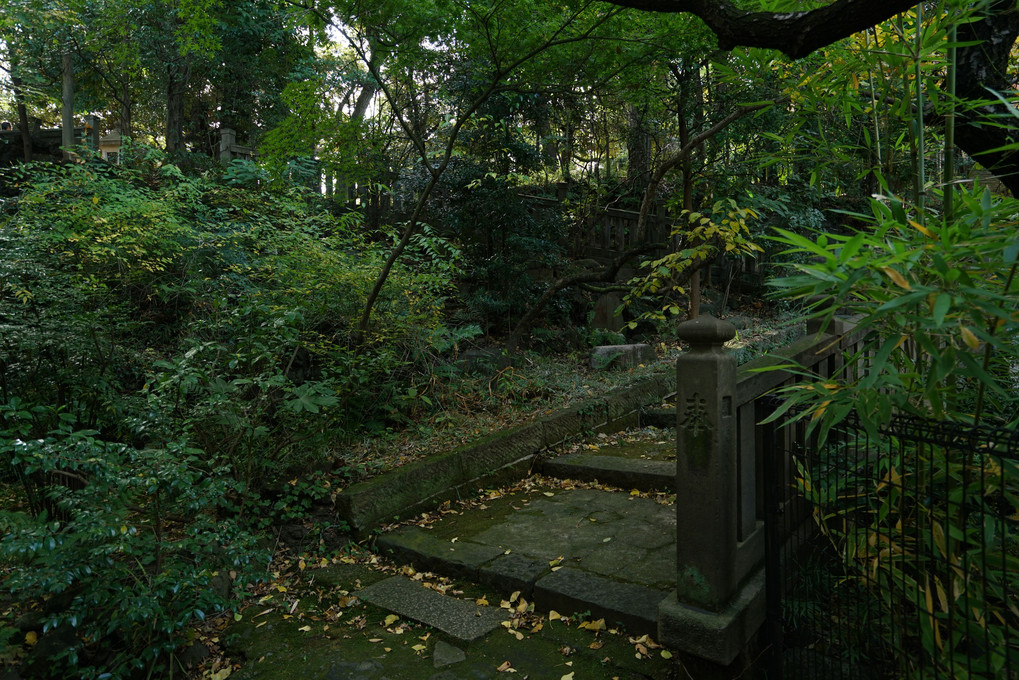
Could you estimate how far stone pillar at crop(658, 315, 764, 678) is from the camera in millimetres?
2438

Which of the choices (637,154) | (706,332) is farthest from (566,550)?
(637,154)

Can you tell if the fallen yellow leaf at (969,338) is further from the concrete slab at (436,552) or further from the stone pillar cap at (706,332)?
the concrete slab at (436,552)

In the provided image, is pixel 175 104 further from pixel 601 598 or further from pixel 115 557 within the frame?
pixel 601 598

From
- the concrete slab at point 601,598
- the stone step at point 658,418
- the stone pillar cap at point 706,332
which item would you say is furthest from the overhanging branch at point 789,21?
the stone step at point 658,418

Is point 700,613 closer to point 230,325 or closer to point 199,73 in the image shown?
point 230,325

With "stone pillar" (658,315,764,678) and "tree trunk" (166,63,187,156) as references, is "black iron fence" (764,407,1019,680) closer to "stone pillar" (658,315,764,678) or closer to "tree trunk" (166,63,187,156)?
"stone pillar" (658,315,764,678)

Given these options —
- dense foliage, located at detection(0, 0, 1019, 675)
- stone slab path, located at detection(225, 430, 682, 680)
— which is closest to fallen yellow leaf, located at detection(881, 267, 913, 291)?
dense foliage, located at detection(0, 0, 1019, 675)

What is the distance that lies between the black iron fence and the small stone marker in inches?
52.7

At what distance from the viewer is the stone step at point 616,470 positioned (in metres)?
4.59

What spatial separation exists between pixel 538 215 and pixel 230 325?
15.9 feet

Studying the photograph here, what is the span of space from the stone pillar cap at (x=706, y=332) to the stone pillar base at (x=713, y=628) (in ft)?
3.43

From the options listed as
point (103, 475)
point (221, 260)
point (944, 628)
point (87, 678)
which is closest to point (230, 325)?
point (221, 260)

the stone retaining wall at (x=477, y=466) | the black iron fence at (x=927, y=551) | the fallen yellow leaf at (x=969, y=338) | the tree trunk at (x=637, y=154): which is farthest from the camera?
the tree trunk at (x=637, y=154)

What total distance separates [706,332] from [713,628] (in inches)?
44.2
